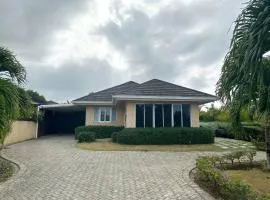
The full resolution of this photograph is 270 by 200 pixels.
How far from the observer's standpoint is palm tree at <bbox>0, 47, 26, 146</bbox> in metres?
9.35

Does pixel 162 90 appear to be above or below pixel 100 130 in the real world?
above

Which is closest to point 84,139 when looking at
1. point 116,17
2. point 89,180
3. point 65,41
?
point 65,41

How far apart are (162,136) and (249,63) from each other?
1351cm

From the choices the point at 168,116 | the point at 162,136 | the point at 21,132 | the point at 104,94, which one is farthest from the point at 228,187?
the point at 104,94

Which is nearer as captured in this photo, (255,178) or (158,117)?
(255,178)

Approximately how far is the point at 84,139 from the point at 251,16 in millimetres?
16535

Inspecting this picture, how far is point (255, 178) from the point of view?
9836 millimetres

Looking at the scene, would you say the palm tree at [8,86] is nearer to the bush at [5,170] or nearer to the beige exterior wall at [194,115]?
the bush at [5,170]

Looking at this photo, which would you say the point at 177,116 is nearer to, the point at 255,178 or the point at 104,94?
the point at 104,94

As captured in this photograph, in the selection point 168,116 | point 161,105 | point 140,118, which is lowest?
point 140,118

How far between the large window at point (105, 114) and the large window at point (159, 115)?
5.91 meters

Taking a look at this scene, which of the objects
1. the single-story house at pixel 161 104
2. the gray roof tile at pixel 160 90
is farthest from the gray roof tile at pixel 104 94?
the single-story house at pixel 161 104

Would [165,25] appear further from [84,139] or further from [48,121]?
[48,121]

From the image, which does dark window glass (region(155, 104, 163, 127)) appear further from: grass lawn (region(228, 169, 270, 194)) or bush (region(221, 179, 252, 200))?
bush (region(221, 179, 252, 200))
